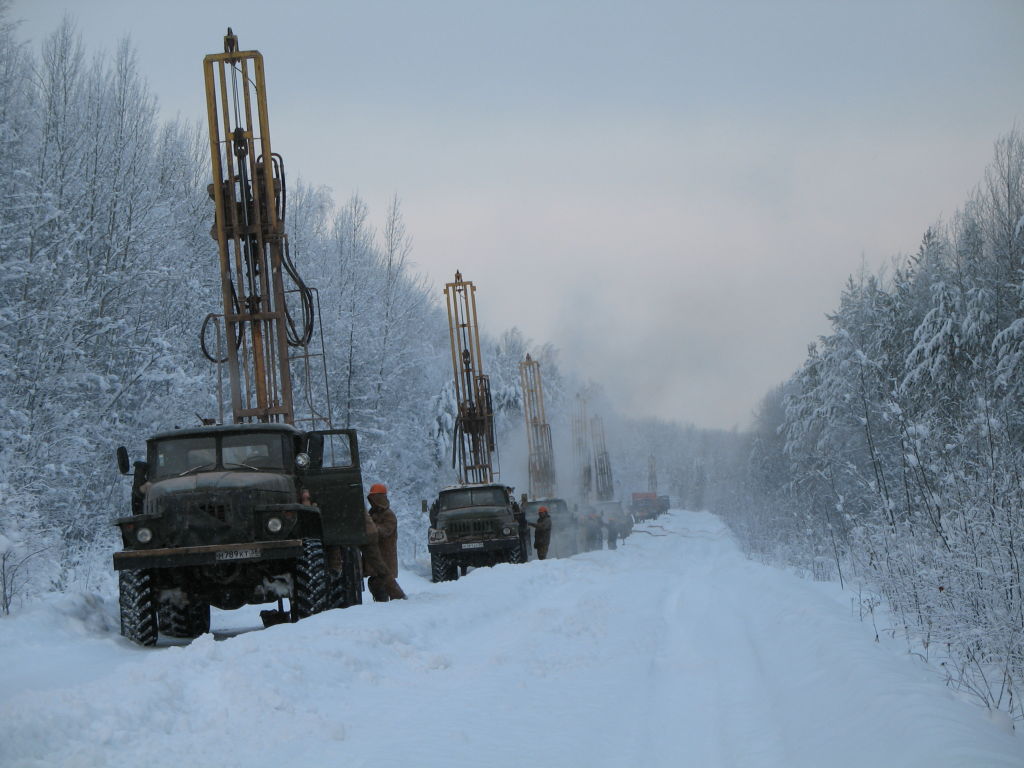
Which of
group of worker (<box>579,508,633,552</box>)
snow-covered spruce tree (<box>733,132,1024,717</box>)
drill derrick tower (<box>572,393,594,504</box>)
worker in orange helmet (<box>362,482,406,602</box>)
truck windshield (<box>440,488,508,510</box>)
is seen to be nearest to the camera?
snow-covered spruce tree (<box>733,132,1024,717</box>)

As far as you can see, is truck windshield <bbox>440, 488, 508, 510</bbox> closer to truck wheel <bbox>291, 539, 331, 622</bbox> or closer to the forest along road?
the forest along road

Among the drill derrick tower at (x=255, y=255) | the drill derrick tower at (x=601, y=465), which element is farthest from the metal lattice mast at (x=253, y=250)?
the drill derrick tower at (x=601, y=465)

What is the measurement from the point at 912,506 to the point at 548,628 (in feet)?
13.9

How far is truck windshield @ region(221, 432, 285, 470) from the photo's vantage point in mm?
10938

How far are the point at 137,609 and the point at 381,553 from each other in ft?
12.7

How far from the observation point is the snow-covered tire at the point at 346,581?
11953 millimetres

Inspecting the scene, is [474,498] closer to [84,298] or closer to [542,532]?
[542,532]

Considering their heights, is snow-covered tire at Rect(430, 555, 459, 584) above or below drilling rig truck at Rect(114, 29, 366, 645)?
below

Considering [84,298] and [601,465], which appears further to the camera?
[601,465]

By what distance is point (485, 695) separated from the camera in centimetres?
660

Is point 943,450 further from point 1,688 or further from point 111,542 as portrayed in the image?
point 111,542

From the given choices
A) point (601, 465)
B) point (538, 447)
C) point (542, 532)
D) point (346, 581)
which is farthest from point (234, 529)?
point (601, 465)

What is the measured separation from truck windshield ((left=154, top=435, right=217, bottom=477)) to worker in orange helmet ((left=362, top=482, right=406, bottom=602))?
2433 mm

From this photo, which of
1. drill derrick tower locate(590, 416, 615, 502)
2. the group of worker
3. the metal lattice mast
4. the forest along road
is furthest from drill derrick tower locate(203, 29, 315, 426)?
drill derrick tower locate(590, 416, 615, 502)
